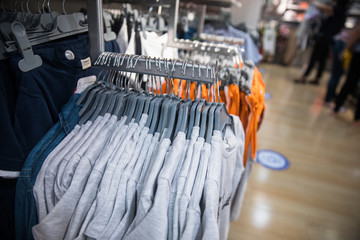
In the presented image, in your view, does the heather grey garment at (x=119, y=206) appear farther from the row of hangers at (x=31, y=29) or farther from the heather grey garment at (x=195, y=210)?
the row of hangers at (x=31, y=29)

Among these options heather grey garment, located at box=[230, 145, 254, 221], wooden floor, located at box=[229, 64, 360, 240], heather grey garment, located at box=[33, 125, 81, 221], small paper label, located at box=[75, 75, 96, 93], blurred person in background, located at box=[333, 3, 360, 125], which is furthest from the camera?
blurred person in background, located at box=[333, 3, 360, 125]

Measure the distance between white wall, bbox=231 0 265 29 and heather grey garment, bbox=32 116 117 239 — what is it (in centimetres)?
313

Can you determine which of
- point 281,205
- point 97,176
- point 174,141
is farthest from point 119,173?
point 281,205

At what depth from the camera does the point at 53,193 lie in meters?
0.59

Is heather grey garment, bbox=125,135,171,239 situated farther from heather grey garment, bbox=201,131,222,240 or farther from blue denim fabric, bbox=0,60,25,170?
blue denim fabric, bbox=0,60,25,170

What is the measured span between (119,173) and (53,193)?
0.67 ft

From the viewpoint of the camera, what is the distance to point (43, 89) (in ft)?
2.23

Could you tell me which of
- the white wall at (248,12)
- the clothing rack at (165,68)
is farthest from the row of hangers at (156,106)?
the white wall at (248,12)

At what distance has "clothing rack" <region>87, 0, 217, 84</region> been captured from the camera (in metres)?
0.64

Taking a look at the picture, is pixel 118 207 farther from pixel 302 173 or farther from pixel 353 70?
pixel 353 70

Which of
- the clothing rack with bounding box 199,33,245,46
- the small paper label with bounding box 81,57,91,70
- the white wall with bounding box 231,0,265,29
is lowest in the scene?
the small paper label with bounding box 81,57,91,70

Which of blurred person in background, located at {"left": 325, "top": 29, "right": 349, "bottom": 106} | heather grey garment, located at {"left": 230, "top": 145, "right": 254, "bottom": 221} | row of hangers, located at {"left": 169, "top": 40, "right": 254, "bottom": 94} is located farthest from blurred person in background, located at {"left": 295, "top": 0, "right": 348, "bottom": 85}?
heather grey garment, located at {"left": 230, "top": 145, "right": 254, "bottom": 221}

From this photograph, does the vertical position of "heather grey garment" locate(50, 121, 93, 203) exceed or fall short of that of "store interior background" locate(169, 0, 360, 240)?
it exceeds it

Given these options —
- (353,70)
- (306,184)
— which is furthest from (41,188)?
(353,70)
